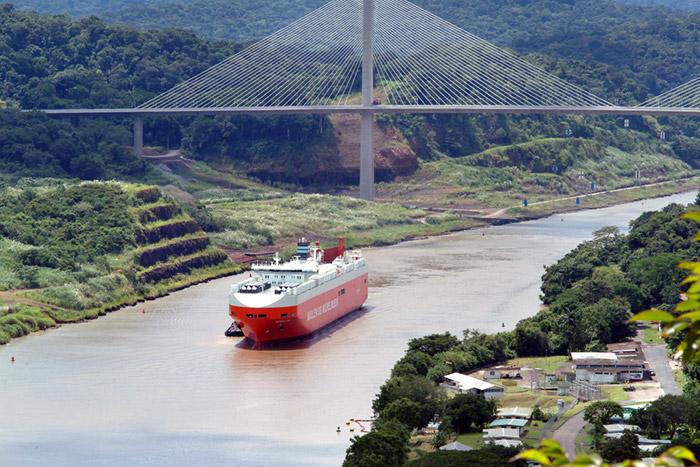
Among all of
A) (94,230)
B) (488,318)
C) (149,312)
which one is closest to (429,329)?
(488,318)

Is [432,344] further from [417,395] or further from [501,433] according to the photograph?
[501,433]

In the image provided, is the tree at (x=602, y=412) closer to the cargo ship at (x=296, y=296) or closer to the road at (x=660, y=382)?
the road at (x=660, y=382)

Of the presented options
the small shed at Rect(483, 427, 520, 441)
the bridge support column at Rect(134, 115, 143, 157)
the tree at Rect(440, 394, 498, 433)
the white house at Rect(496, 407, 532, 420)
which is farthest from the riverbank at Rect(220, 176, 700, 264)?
the small shed at Rect(483, 427, 520, 441)

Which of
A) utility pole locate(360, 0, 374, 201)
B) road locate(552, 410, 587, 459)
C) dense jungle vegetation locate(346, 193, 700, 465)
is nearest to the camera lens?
road locate(552, 410, 587, 459)

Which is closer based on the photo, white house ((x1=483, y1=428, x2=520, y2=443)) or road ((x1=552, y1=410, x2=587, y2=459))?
road ((x1=552, y1=410, x2=587, y2=459))

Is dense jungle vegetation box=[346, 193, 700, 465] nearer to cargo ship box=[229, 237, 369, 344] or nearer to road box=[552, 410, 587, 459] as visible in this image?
road box=[552, 410, 587, 459]

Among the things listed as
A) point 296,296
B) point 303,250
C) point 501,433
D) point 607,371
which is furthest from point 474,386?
point 303,250
